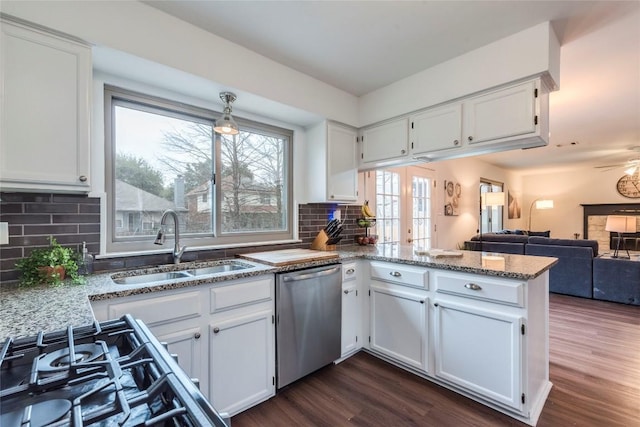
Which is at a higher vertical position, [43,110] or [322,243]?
[43,110]

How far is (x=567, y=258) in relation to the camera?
4.20m

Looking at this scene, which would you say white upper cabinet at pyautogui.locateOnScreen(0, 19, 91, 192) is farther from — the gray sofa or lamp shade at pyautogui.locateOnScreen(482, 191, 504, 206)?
lamp shade at pyautogui.locateOnScreen(482, 191, 504, 206)

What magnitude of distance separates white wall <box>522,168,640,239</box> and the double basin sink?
29.9 feet

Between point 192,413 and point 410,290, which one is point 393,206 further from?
point 192,413

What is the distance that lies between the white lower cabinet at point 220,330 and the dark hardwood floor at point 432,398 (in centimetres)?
20

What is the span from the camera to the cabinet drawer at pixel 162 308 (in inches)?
54.9

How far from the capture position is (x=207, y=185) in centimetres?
237

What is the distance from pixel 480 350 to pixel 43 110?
109 inches

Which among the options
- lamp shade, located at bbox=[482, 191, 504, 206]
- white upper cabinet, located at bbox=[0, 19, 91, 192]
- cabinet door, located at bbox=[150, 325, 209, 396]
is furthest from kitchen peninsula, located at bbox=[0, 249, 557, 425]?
lamp shade, located at bbox=[482, 191, 504, 206]

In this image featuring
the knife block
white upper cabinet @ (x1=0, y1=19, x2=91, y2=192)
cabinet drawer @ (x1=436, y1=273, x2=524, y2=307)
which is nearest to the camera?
white upper cabinet @ (x1=0, y1=19, x2=91, y2=192)

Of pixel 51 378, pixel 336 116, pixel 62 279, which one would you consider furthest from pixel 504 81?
Answer: pixel 62 279

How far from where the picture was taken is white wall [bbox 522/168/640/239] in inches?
281

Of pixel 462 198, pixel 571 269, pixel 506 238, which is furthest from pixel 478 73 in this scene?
pixel 462 198

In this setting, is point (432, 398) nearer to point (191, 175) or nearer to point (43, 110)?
point (191, 175)
